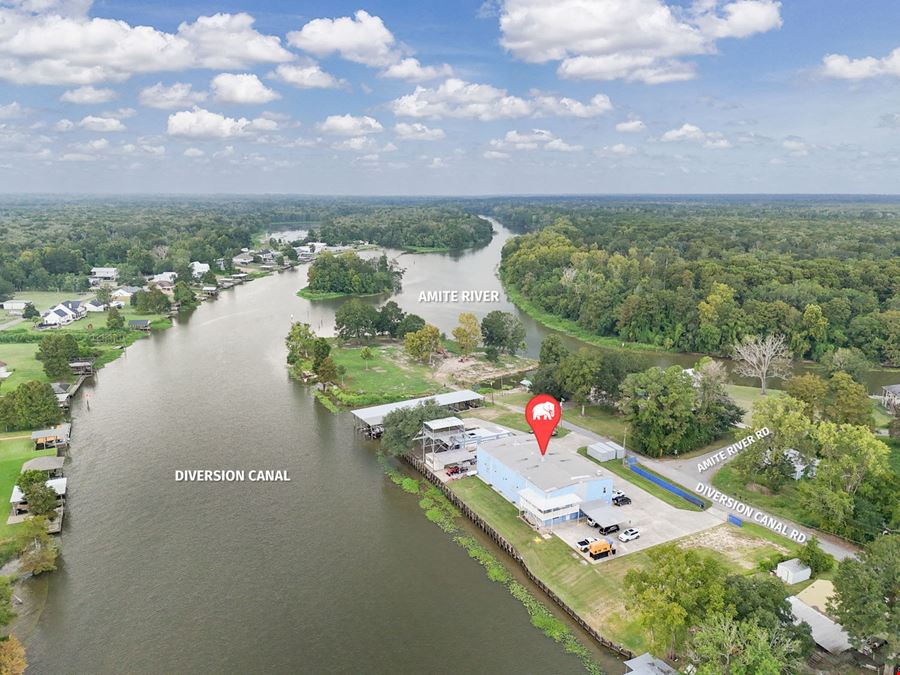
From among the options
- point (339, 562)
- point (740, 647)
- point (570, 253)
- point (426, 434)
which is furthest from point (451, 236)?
point (740, 647)

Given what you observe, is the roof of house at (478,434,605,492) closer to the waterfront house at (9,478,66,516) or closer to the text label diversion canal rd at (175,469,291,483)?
the text label diversion canal rd at (175,469,291,483)

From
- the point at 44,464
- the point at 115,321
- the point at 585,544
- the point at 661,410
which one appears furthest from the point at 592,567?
the point at 115,321

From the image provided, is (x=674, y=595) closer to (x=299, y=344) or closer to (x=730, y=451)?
(x=730, y=451)

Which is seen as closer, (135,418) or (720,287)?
(135,418)

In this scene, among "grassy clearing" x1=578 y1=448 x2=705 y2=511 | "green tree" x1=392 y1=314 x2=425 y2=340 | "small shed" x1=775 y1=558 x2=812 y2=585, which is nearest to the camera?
"small shed" x1=775 y1=558 x2=812 y2=585

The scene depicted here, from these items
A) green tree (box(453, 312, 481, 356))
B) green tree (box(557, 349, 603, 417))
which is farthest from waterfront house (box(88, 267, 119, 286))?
green tree (box(557, 349, 603, 417))

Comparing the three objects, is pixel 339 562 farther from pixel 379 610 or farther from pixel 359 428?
pixel 359 428
